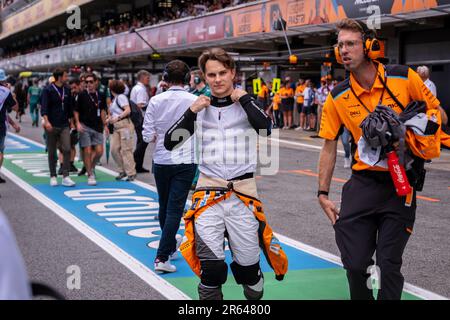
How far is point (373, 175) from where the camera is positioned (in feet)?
13.0

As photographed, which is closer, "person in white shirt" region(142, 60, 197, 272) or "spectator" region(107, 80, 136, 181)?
"person in white shirt" region(142, 60, 197, 272)

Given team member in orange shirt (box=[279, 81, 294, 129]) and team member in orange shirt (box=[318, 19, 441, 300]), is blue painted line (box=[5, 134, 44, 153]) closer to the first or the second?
team member in orange shirt (box=[279, 81, 294, 129])

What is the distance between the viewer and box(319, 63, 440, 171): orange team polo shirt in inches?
155

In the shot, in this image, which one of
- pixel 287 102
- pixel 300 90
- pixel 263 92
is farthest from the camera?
pixel 263 92

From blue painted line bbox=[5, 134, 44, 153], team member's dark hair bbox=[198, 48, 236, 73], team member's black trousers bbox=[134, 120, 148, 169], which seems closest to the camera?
team member's dark hair bbox=[198, 48, 236, 73]

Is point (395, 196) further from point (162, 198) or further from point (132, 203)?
point (132, 203)

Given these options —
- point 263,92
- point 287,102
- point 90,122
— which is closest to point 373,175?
point 90,122

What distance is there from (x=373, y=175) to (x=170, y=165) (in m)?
2.51

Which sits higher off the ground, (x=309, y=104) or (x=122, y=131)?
(x=122, y=131)

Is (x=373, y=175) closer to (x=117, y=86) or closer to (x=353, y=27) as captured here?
(x=353, y=27)

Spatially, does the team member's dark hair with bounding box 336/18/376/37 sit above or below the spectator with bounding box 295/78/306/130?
above

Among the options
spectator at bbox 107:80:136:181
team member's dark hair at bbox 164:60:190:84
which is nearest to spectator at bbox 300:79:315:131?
spectator at bbox 107:80:136:181

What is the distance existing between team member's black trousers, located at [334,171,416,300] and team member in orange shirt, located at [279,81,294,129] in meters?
21.9
